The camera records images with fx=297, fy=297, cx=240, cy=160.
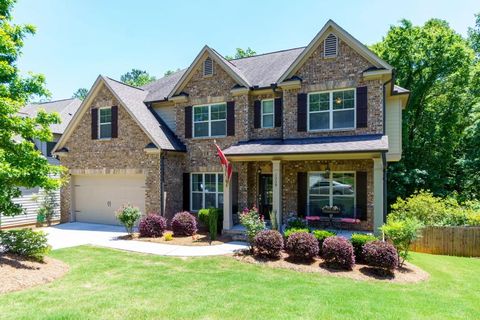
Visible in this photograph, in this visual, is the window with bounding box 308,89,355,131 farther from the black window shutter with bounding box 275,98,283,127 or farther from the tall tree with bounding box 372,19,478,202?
the tall tree with bounding box 372,19,478,202

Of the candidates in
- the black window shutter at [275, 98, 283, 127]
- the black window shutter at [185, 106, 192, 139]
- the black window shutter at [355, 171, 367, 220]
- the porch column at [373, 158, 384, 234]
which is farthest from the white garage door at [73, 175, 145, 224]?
the porch column at [373, 158, 384, 234]

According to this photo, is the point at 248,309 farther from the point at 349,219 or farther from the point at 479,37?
the point at 479,37

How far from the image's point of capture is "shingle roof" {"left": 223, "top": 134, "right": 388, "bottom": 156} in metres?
11.0

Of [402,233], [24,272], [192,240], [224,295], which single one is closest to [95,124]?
[192,240]

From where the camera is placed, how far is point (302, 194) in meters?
13.4

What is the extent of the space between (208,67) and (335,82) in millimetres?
6446

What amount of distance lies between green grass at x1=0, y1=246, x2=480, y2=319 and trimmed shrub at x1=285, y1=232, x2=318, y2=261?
3.32 feet

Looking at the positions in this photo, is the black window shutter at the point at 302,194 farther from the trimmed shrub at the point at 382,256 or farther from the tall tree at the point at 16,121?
the tall tree at the point at 16,121

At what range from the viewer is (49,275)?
7.38 metres

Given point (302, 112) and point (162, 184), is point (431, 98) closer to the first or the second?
point (302, 112)

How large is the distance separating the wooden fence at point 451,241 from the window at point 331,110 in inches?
207

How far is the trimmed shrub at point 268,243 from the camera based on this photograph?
31.4 feet

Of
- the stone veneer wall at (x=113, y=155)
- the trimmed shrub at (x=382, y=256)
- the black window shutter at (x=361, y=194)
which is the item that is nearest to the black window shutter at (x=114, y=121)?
the stone veneer wall at (x=113, y=155)

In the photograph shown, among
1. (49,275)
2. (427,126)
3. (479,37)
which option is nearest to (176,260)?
(49,275)
